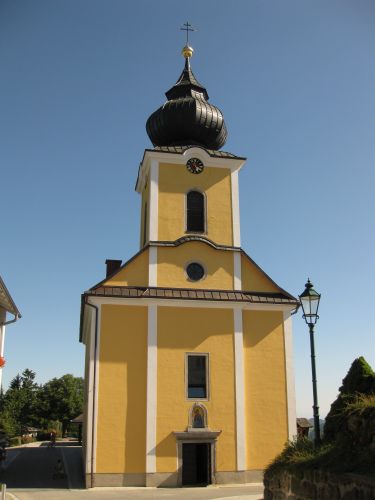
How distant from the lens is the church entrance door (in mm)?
18828

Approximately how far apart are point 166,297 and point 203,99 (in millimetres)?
10593

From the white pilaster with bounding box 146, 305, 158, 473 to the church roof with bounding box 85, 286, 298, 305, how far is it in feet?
2.23

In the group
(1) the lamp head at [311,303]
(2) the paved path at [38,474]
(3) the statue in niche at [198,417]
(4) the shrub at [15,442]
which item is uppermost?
(1) the lamp head at [311,303]

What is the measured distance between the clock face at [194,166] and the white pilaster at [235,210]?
146 centimetres

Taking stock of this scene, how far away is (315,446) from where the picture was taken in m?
11.0

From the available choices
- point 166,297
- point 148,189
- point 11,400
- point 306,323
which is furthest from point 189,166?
point 11,400

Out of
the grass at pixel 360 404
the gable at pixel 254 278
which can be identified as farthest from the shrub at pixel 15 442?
the grass at pixel 360 404

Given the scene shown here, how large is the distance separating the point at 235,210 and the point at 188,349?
253 inches

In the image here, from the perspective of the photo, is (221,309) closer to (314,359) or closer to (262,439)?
(262,439)

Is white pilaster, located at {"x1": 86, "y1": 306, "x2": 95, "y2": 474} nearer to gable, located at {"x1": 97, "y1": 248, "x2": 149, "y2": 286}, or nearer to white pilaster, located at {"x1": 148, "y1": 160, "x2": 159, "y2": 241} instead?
gable, located at {"x1": 97, "y1": 248, "x2": 149, "y2": 286}

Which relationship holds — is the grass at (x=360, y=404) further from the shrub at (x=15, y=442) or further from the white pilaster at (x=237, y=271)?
the shrub at (x=15, y=442)

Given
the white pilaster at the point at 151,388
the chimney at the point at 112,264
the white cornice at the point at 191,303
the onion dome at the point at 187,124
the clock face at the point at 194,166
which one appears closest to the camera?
the white pilaster at the point at 151,388

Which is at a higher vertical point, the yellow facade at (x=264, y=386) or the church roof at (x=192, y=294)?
the church roof at (x=192, y=294)

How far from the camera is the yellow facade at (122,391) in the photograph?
A: 59.9 ft
